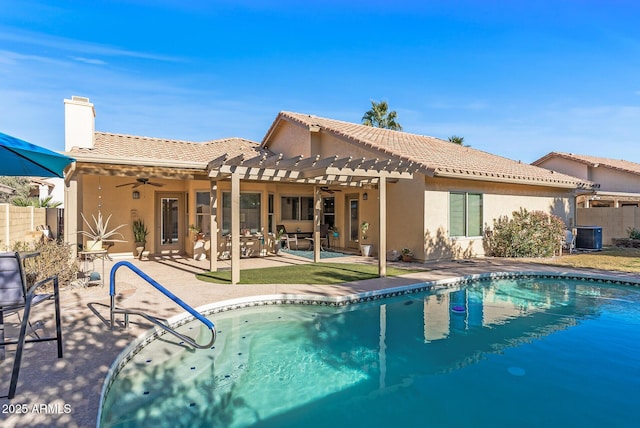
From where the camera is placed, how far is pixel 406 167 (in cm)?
1191

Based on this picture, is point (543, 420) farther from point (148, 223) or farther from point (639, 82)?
point (639, 82)

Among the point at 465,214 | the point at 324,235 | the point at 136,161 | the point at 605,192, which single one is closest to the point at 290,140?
the point at 324,235

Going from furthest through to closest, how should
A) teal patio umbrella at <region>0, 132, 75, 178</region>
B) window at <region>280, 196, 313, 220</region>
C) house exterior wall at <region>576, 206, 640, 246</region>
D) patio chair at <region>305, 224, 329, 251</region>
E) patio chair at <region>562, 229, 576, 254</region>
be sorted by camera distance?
house exterior wall at <region>576, 206, 640, 246</region>, patio chair at <region>305, 224, 329, 251</region>, window at <region>280, 196, 313, 220</region>, patio chair at <region>562, 229, 576, 254</region>, teal patio umbrella at <region>0, 132, 75, 178</region>

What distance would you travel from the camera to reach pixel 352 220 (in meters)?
18.8

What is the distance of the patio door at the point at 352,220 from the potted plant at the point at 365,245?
637 millimetres

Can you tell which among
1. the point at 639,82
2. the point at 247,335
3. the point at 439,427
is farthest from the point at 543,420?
the point at 639,82

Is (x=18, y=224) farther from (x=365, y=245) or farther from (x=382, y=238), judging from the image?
(x=365, y=245)

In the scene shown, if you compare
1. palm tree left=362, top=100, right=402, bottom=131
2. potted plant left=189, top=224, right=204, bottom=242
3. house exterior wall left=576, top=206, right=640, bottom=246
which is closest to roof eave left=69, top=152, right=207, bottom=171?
potted plant left=189, top=224, right=204, bottom=242

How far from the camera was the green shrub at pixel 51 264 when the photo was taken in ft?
29.6

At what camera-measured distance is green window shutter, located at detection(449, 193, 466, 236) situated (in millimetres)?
15055

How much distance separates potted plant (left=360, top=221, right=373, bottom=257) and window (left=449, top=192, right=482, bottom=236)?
12.0 feet

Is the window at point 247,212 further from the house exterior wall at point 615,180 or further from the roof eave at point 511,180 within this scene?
the house exterior wall at point 615,180

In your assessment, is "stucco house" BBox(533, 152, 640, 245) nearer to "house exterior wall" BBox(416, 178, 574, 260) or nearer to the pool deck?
"house exterior wall" BBox(416, 178, 574, 260)

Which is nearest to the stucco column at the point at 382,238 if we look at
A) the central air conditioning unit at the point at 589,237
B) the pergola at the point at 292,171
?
the pergola at the point at 292,171
